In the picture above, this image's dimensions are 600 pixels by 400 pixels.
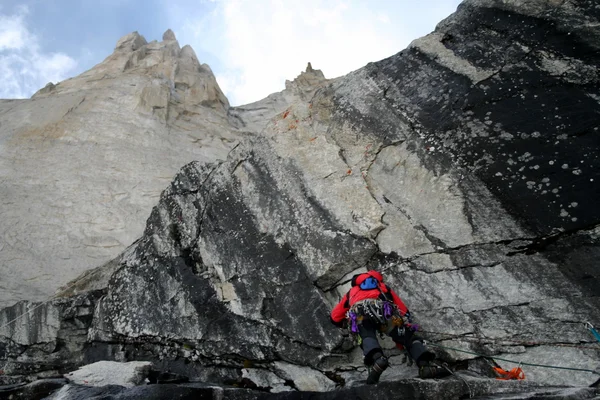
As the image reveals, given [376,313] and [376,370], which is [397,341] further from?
[376,370]

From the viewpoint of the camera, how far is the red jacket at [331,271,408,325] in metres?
6.73

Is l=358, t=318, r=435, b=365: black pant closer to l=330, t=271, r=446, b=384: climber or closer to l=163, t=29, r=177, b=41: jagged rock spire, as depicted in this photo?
l=330, t=271, r=446, b=384: climber

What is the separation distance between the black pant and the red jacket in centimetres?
31

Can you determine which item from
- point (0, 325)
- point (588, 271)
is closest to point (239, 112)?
point (0, 325)

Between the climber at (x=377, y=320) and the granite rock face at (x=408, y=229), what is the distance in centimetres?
61

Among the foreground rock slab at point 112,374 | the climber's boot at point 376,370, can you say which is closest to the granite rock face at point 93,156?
the foreground rock slab at point 112,374

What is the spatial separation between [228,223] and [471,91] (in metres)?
5.35

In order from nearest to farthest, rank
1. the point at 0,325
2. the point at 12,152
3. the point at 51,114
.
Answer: the point at 0,325 < the point at 12,152 < the point at 51,114

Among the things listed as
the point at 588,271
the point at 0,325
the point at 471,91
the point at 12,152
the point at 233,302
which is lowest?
the point at 588,271

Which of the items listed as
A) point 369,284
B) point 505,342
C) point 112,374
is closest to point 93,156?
point 112,374

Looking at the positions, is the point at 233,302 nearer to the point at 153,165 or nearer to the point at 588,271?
the point at 588,271

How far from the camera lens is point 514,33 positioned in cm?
832

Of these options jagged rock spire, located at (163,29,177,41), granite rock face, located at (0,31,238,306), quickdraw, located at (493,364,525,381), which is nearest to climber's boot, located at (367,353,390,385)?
quickdraw, located at (493,364,525,381)

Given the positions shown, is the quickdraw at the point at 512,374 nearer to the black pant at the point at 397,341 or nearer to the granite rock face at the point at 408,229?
the granite rock face at the point at 408,229
